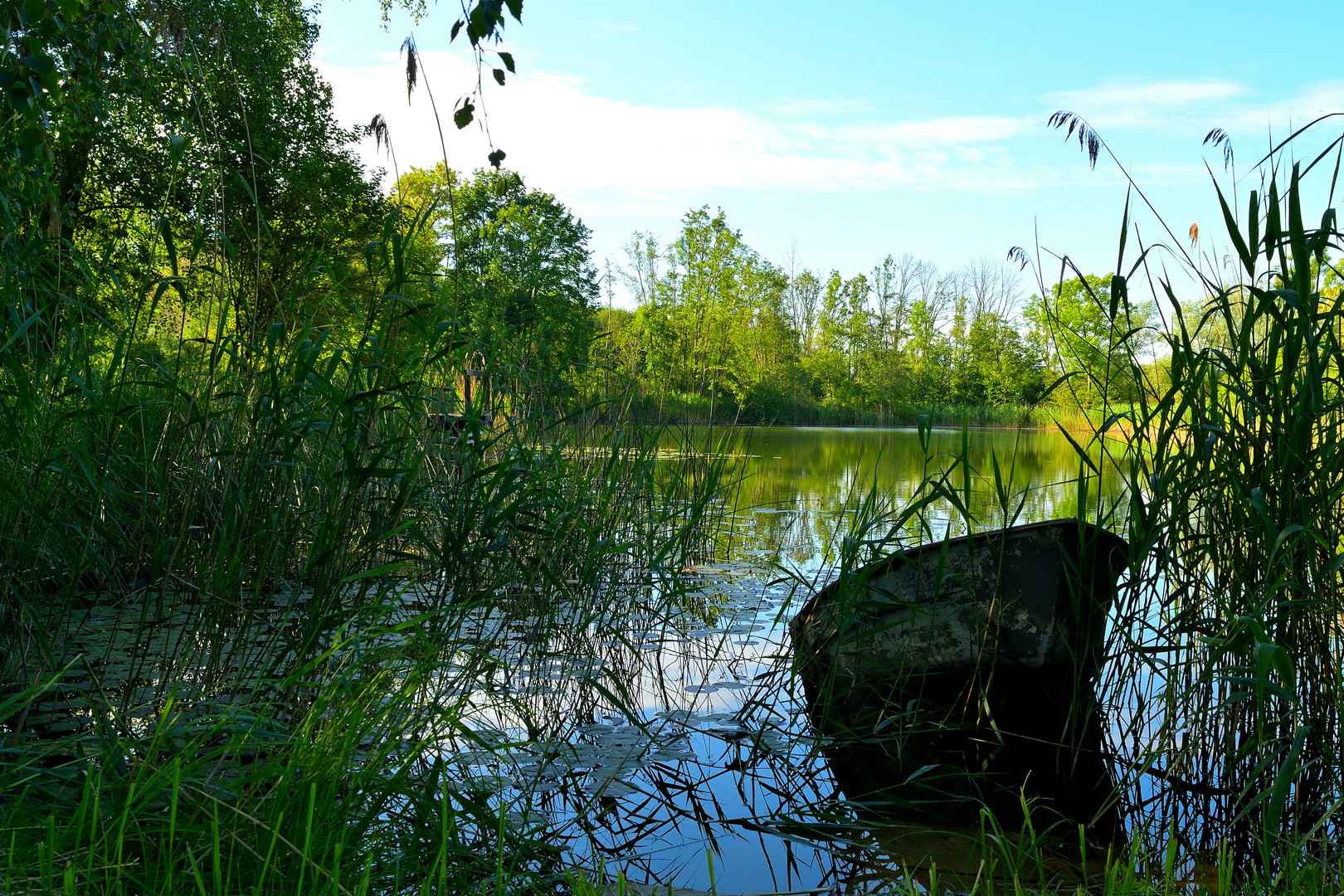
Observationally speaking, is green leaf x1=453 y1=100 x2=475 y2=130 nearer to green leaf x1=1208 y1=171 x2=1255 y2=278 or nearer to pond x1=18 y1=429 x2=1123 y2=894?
pond x1=18 y1=429 x2=1123 y2=894

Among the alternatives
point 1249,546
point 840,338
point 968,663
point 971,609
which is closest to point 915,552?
point 971,609

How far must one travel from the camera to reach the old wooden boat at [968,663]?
9.45 ft

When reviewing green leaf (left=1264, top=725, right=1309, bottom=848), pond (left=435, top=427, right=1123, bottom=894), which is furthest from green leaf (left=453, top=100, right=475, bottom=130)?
green leaf (left=1264, top=725, right=1309, bottom=848)

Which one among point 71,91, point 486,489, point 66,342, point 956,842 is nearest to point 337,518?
point 486,489

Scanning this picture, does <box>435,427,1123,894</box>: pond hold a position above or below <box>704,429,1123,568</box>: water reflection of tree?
below

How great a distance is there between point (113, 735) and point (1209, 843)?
9.02 ft

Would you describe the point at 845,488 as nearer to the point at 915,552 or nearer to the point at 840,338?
the point at 915,552

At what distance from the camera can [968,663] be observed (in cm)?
323

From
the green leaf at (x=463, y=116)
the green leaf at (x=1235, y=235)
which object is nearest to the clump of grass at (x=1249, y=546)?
the green leaf at (x=1235, y=235)

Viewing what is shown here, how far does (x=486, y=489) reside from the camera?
261cm

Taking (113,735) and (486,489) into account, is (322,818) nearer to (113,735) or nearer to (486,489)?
(113,735)

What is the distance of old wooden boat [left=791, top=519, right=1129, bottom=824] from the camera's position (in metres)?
2.88

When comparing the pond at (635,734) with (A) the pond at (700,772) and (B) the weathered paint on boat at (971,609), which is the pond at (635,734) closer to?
(A) the pond at (700,772)

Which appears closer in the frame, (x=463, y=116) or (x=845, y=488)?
(x=463, y=116)
